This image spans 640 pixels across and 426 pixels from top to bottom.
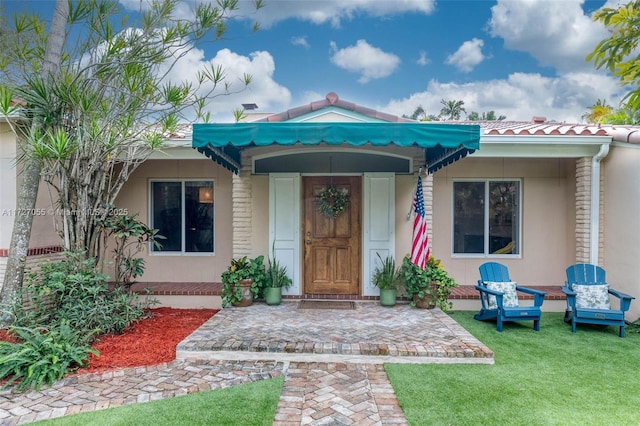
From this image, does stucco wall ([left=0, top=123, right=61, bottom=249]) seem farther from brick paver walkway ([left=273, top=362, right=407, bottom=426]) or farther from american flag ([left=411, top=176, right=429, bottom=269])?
american flag ([left=411, top=176, right=429, bottom=269])

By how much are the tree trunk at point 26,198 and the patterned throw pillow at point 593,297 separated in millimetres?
9565

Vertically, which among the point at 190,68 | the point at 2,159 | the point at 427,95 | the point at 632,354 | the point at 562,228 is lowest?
the point at 632,354

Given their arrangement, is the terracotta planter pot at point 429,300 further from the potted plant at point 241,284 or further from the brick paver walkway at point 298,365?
the potted plant at point 241,284

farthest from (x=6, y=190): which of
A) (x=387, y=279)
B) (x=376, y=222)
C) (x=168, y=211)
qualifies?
(x=387, y=279)

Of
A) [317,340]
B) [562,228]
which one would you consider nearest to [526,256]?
[562,228]

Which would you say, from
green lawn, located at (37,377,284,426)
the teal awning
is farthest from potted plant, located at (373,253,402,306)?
green lawn, located at (37,377,284,426)

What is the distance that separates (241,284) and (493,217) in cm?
608

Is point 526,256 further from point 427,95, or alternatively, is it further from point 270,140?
point 427,95

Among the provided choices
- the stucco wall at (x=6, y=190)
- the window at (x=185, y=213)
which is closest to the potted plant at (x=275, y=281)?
the window at (x=185, y=213)

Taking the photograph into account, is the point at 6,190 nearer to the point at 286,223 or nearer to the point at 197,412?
the point at 286,223

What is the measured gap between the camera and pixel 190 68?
263 inches

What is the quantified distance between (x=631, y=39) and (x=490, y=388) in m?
4.43

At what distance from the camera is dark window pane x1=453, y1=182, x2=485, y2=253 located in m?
9.04

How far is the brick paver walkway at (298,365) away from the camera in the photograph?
3783 millimetres
